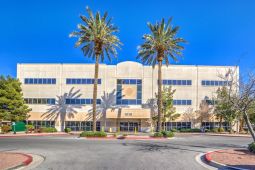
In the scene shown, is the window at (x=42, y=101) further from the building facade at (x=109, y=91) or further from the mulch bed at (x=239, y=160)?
the mulch bed at (x=239, y=160)

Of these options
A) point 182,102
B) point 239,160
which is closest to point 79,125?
point 182,102

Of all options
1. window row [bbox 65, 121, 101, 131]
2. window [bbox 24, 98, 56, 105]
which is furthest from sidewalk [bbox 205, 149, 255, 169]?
window [bbox 24, 98, 56, 105]

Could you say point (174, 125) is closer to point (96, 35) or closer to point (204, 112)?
point (204, 112)

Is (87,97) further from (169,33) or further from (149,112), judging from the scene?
(169,33)

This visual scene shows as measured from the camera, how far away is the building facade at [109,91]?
207 ft

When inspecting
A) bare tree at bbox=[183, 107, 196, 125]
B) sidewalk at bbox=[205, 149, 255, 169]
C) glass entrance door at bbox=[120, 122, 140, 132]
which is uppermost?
bare tree at bbox=[183, 107, 196, 125]

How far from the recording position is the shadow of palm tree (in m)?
63.1

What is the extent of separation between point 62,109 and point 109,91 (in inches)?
407

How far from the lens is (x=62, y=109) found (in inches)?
2496

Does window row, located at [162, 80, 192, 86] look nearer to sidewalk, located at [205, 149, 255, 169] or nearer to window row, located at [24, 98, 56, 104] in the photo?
window row, located at [24, 98, 56, 104]

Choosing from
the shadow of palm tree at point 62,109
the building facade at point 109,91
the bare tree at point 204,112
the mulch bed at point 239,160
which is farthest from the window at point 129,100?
the mulch bed at point 239,160

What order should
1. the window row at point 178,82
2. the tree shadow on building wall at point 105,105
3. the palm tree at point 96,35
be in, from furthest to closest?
the window row at point 178,82 < the tree shadow on building wall at point 105,105 < the palm tree at point 96,35

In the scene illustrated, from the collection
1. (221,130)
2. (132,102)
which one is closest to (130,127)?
(132,102)

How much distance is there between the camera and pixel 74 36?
4191 centimetres
